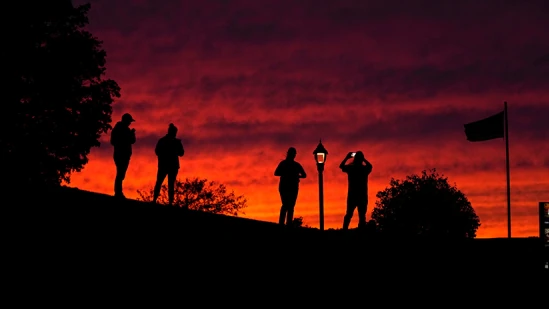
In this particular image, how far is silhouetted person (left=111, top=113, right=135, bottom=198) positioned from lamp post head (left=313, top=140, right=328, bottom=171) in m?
10.9

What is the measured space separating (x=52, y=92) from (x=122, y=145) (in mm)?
19171

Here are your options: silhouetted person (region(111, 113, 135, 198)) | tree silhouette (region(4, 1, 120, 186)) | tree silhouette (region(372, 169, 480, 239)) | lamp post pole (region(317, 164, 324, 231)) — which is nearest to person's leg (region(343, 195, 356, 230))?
silhouetted person (region(111, 113, 135, 198))

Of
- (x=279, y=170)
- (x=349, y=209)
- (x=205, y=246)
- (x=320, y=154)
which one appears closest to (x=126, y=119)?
(x=279, y=170)

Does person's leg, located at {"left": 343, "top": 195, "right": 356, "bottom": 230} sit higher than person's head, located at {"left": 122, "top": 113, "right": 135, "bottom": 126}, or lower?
lower

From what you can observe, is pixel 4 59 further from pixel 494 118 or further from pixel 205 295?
pixel 205 295

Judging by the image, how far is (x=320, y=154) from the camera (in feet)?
98.7

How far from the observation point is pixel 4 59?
36594 millimetres

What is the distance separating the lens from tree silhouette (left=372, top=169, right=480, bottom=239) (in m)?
101

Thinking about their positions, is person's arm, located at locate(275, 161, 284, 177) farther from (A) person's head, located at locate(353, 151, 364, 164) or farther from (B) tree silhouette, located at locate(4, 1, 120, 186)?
(B) tree silhouette, located at locate(4, 1, 120, 186)

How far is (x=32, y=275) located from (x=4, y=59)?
24984 mm

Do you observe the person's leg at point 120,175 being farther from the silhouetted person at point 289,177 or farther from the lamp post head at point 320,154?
the lamp post head at point 320,154

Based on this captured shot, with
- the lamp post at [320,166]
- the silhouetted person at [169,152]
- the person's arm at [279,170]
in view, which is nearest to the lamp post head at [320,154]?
the lamp post at [320,166]

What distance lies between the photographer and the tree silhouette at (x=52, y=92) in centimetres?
3559

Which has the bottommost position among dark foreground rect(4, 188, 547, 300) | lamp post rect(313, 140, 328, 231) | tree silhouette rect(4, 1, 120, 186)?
dark foreground rect(4, 188, 547, 300)
